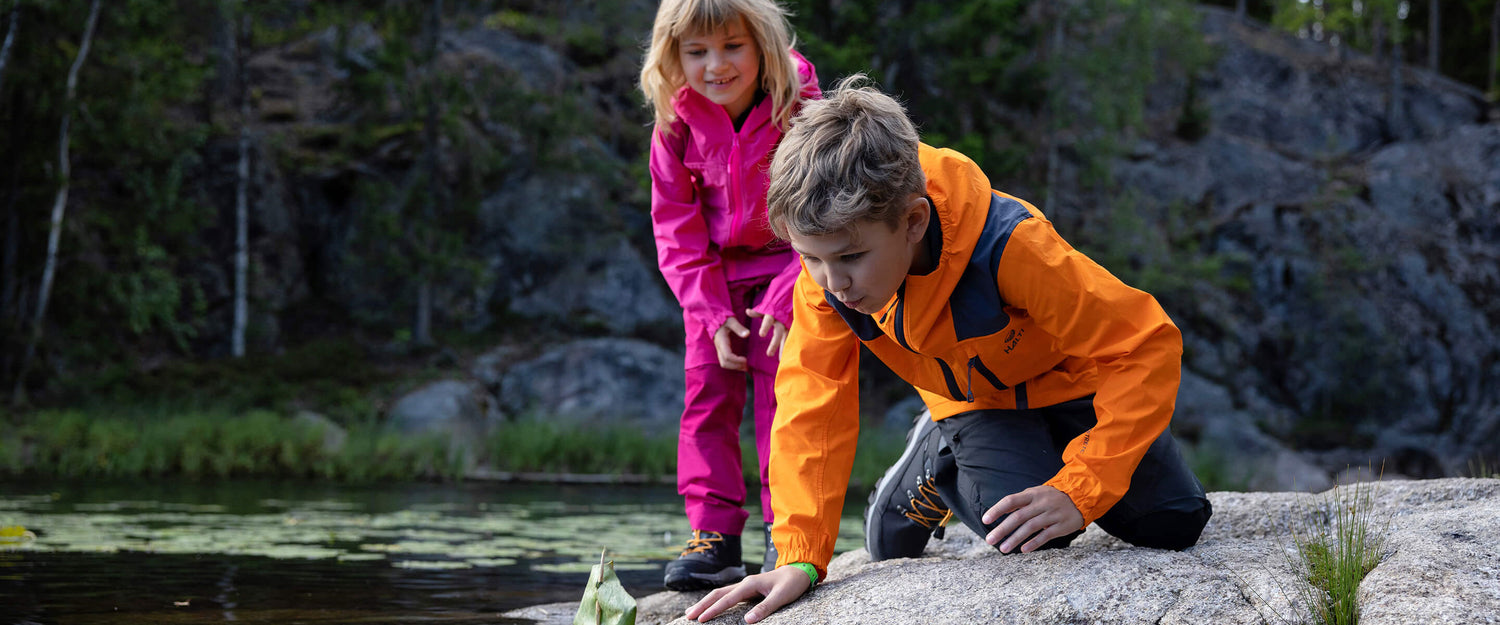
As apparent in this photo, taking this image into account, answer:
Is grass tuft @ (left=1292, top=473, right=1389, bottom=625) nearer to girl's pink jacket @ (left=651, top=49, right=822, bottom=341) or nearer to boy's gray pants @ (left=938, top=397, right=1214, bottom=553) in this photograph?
boy's gray pants @ (left=938, top=397, right=1214, bottom=553)

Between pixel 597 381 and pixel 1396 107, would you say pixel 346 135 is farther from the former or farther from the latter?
pixel 1396 107

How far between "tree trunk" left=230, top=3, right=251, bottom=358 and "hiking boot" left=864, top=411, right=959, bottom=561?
14.2 metres

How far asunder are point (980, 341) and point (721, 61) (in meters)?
1.17

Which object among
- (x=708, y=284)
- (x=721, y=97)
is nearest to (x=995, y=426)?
(x=708, y=284)

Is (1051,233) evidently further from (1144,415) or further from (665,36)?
(665,36)

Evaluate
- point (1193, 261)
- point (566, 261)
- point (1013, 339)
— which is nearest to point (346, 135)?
point (566, 261)

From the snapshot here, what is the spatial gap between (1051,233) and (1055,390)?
54 centimetres

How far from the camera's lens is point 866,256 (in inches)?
72.3

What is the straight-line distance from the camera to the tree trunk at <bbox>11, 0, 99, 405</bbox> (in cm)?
1218

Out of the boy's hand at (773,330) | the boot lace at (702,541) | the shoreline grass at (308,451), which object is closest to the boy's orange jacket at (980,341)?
the boy's hand at (773,330)

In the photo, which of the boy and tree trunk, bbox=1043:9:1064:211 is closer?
the boy

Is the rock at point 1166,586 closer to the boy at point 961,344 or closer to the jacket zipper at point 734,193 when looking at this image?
the boy at point 961,344

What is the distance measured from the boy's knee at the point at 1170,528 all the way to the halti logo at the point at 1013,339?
526mm

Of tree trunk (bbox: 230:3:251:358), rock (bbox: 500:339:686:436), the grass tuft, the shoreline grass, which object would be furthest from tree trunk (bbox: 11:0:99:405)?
the grass tuft
